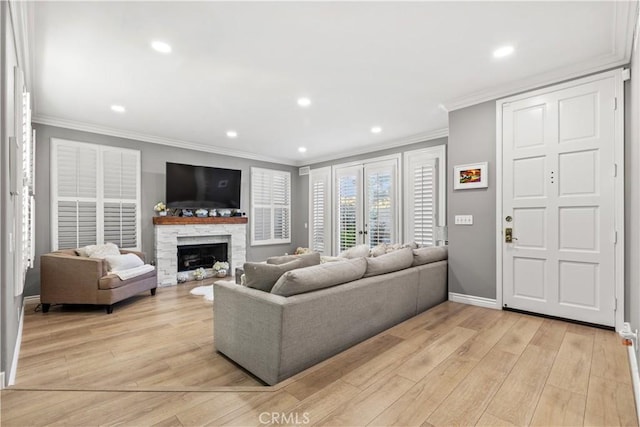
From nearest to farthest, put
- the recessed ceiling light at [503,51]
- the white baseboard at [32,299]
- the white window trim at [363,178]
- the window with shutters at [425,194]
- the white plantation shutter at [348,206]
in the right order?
the recessed ceiling light at [503,51] < the white baseboard at [32,299] < the window with shutters at [425,194] < the white window trim at [363,178] < the white plantation shutter at [348,206]

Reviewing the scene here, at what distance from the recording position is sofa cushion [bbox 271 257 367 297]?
2242 millimetres

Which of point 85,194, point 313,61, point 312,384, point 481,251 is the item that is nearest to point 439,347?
point 312,384

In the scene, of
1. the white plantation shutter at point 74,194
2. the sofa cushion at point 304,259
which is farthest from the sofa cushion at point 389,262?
the white plantation shutter at point 74,194

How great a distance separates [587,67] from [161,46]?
13.2 feet

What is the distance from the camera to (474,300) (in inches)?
150

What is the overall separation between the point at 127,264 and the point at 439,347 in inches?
161

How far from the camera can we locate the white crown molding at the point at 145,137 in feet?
15.0

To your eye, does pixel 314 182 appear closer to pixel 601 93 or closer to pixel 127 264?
pixel 127 264

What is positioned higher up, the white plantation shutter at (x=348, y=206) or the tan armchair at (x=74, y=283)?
the white plantation shutter at (x=348, y=206)

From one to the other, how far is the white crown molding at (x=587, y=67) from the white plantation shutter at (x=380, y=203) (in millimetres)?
2132

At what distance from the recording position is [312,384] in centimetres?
204

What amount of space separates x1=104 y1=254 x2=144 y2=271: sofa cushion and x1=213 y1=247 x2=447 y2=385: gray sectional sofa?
7.68ft

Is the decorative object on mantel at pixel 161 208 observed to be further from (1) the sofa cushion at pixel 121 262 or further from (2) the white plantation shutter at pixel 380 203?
(2) the white plantation shutter at pixel 380 203

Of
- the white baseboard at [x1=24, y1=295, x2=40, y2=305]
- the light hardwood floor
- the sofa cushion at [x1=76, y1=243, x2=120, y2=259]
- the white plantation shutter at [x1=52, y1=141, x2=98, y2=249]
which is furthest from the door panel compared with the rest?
the white baseboard at [x1=24, y1=295, x2=40, y2=305]
